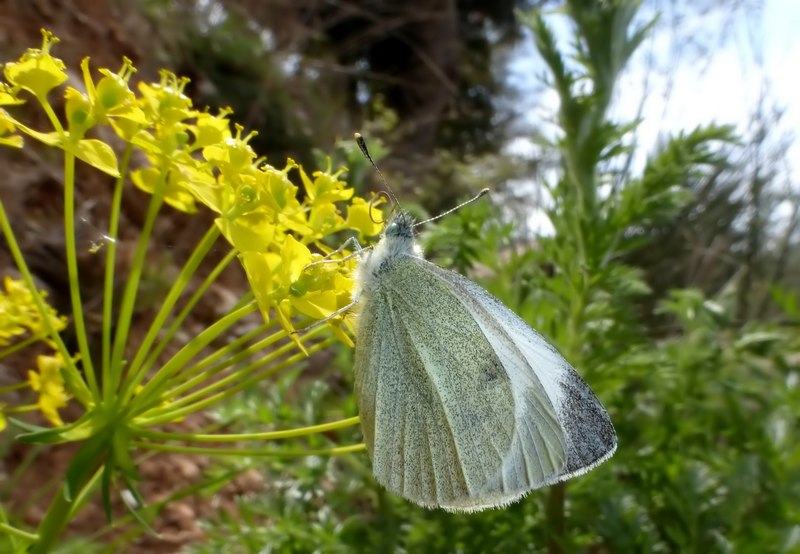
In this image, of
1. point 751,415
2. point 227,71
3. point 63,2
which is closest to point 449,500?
point 751,415

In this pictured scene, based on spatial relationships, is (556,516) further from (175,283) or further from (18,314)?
(18,314)

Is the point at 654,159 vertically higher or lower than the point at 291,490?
higher

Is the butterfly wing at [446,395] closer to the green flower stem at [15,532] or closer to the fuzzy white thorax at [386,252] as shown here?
the fuzzy white thorax at [386,252]

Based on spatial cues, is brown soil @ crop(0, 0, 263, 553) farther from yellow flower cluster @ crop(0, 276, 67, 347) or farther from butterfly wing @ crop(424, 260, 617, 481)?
butterfly wing @ crop(424, 260, 617, 481)

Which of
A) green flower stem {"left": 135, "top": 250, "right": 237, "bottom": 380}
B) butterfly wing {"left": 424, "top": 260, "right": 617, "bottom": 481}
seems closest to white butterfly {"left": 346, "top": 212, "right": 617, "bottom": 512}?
butterfly wing {"left": 424, "top": 260, "right": 617, "bottom": 481}

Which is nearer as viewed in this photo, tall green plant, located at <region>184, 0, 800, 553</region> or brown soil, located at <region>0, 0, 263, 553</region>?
tall green plant, located at <region>184, 0, 800, 553</region>

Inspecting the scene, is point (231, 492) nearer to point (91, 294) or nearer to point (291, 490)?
point (91, 294)

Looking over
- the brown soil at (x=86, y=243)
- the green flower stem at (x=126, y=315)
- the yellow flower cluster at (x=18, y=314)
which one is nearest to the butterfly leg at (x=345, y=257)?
the green flower stem at (x=126, y=315)

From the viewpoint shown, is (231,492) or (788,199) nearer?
(231,492)
